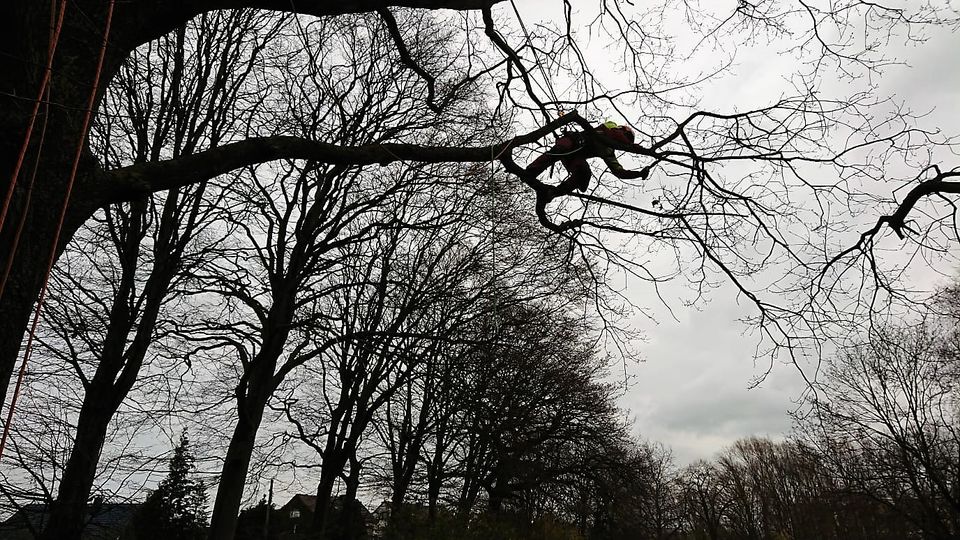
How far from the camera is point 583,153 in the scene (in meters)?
3.76

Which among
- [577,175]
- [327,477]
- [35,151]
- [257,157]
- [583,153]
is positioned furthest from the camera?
[327,477]

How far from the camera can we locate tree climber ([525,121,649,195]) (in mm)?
3494

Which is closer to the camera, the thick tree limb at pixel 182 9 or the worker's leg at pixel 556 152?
the thick tree limb at pixel 182 9

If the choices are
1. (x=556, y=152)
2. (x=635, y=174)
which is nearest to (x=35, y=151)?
(x=556, y=152)

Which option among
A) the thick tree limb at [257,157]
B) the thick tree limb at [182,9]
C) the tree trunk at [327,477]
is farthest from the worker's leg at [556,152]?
the tree trunk at [327,477]

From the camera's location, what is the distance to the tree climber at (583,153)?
11.5 ft

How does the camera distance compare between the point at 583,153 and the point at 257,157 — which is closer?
the point at 257,157

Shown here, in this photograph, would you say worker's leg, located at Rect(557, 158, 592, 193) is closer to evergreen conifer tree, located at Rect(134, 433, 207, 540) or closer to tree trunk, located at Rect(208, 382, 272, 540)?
tree trunk, located at Rect(208, 382, 272, 540)

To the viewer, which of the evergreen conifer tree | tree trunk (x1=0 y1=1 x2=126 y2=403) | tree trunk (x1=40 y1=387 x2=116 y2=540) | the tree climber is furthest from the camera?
the evergreen conifer tree

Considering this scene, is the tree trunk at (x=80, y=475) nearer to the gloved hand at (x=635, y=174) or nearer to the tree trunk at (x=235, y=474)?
the tree trunk at (x=235, y=474)

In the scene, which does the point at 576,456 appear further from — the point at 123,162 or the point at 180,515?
the point at 123,162

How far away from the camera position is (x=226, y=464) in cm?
784

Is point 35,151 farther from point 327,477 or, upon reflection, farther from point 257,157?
point 327,477

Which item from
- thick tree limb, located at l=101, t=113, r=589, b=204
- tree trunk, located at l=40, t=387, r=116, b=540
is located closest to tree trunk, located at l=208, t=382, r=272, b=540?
tree trunk, located at l=40, t=387, r=116, b=540
